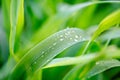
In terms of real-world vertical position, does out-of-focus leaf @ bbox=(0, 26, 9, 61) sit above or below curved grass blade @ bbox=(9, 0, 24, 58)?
above

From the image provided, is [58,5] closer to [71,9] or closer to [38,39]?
[71,9]

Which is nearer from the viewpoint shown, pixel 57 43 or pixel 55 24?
pixel 57 43

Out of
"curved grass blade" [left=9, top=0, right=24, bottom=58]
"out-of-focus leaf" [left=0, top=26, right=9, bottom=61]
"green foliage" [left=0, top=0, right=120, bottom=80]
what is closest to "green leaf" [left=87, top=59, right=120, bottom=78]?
"green foliage" [left=0, top=0, right=120, bottom=80]

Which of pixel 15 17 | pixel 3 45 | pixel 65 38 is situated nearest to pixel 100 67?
pixel 65 38

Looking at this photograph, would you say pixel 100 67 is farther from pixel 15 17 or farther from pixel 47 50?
pixel 15 17

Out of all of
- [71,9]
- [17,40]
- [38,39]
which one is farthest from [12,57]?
[71,9]

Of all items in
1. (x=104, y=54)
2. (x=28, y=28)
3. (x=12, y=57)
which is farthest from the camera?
(x=28, y=28)

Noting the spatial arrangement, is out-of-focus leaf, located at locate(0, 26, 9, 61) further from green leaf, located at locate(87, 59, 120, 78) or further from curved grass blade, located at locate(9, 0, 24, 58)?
green leaf, located at locate(87, 59, 120, 78)
